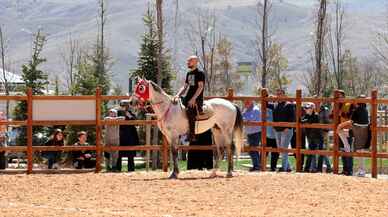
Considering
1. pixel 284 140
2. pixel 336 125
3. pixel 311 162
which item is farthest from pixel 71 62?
pixel 336 125

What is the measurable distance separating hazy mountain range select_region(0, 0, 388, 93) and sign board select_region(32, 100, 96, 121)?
210 ft

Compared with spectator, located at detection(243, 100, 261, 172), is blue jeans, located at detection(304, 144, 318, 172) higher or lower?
lower

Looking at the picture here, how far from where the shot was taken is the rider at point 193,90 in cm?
1628

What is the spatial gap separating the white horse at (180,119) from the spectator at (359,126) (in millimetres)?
2094

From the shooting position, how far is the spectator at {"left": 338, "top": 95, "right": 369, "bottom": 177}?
17.1 metres

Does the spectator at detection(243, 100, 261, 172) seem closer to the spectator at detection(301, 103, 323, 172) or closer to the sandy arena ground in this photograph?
the spectator at detection(301, 103, 323, 172)

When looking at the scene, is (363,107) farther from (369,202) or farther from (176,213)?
(176,213)

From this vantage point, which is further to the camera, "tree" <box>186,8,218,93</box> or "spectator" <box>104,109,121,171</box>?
"tree" <box>186,8,218,93</box>

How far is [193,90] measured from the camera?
16.3 m

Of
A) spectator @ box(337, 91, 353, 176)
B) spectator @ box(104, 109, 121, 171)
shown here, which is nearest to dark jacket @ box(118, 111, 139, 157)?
spectator @ box(104, 109, 121, 171)

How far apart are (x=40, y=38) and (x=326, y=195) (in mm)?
23668

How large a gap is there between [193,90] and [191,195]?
3461 millimetres

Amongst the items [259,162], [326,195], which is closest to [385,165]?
[259,162]

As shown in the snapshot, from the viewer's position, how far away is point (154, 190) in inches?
549
